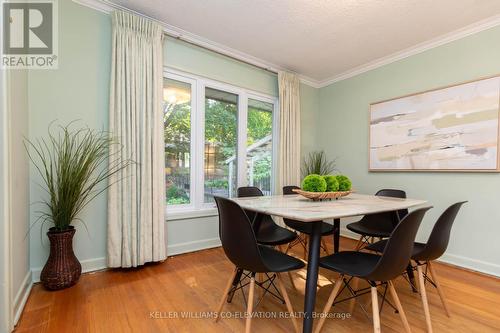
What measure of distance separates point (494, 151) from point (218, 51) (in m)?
3.32

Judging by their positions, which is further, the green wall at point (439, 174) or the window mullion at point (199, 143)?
the window mullion at point (199, 143)

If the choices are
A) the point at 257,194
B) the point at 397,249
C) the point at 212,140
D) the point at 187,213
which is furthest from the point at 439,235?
the point at 212,140

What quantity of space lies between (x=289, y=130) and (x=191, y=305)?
Result: 2785mm

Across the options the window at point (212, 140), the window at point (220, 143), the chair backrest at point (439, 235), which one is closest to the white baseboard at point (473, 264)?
the chair backrest at point (439, 235)

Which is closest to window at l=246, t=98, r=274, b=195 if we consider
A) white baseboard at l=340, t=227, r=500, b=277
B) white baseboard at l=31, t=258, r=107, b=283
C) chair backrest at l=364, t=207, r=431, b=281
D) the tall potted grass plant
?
the tall potted grass plant

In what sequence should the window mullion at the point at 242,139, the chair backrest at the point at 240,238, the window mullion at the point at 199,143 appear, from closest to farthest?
the chair backrest at the point at 240,238, the window mullion at the point at 199,143, the window mullion at the point at 242,139

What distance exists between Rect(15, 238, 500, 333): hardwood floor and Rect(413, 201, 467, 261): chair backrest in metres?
0.48

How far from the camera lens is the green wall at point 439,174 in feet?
8.25

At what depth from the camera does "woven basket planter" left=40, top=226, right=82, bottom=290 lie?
196 centimetres

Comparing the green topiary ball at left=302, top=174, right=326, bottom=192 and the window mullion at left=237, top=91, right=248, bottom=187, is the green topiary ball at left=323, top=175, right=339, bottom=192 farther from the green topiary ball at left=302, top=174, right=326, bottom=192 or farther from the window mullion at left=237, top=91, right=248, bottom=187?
the window mullion at left=237, top=91, right=248, bottom=187

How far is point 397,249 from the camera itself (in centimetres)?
122

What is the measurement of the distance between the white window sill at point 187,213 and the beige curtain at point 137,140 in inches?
Answer: 8.1

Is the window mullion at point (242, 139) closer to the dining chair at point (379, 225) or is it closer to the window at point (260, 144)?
the window at point (260, 144)

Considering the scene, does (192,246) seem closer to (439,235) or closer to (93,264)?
(93,264)
